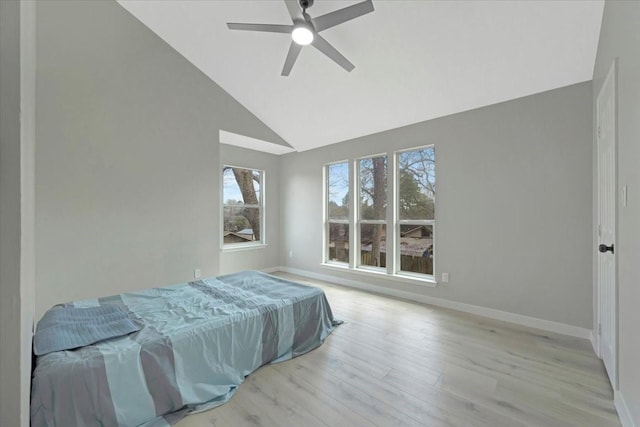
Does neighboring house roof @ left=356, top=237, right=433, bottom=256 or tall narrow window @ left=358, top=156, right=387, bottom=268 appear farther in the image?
tall narrow window @ left=358, top=156, right=387, bottom=268

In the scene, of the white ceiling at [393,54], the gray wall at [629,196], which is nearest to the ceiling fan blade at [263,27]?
the white ceiling at [393,54]

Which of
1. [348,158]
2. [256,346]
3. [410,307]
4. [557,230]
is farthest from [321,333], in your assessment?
[348,158]

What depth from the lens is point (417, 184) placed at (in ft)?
12.6

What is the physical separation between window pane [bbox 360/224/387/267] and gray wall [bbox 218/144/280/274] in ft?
6.55

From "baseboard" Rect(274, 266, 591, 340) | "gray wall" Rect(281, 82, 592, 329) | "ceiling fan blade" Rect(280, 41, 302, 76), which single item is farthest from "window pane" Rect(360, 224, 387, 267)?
"ceiling fan blade" Rect(280, 41, 302, 76)

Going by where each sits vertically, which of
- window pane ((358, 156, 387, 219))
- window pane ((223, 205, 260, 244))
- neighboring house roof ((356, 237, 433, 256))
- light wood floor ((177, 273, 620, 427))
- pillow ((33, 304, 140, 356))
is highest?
window pane ((358, 156, 387, 219))

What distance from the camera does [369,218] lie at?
4465 mm

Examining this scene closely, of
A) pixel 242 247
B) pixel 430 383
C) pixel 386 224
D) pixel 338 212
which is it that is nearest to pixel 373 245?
pixel 386 224

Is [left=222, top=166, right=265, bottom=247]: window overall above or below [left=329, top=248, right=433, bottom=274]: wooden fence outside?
above

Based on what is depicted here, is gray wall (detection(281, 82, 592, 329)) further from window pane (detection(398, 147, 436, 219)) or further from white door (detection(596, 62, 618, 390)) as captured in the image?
white door (detection(596, 62, 618, 390))

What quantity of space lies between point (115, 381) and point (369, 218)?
3.68 metres

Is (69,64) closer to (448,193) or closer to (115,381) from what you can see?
(115,381)

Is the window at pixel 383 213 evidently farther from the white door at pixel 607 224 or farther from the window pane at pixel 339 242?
the white door at pixel 607 224

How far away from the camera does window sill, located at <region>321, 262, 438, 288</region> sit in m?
3.64
